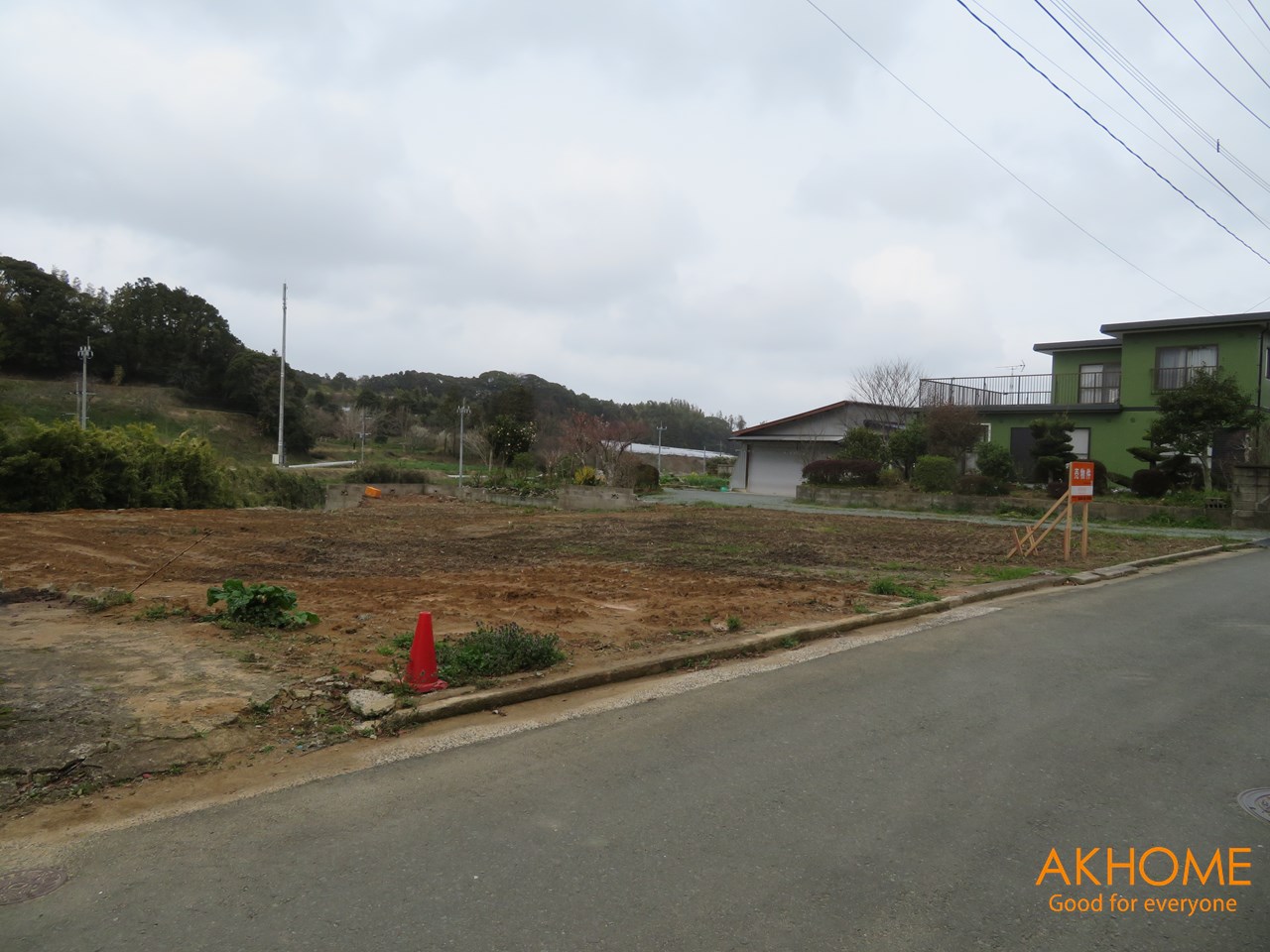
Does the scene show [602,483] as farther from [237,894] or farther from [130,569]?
[237,894]

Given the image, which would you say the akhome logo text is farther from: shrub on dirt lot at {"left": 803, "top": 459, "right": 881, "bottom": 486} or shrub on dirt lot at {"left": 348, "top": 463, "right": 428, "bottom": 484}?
shrub on dirt lot at {"left": 348, "top": 463, "right": 428, "bottom": 484}

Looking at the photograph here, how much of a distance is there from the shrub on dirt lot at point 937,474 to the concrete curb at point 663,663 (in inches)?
774

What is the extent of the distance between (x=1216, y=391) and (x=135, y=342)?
7137 cm

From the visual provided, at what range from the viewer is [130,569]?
1173 centimetres

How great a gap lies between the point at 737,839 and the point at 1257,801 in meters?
2.82

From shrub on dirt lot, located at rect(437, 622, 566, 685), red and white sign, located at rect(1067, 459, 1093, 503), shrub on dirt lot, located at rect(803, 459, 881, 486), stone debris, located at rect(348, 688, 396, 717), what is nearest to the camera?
stone debris, located at rect(348, 688, 396, 717)

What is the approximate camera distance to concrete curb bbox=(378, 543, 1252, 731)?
5.65 m

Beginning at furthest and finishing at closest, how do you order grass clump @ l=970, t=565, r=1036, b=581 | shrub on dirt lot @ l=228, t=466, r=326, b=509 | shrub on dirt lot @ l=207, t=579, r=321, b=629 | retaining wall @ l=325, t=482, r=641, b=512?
retaining wall @ l=325, t=482, r=641, b=512 < shrub on dirt lot @ l=228, t=466, r=326, b=509 < grass clump @ l=970, t=565, r=1036, b=581 < shrub on dirt lot @ l=207, t=579, r=321, b=629

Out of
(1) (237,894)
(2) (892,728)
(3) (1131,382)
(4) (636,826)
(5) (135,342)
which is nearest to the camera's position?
(1) (237,894)

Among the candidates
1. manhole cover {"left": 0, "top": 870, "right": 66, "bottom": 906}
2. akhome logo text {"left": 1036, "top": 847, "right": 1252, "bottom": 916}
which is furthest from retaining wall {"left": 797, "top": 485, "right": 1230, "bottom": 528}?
manhole cover {"left": 0, "top": 870, "right": 66, "bottom": 906}

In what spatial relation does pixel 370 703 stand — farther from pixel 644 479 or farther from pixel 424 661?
pixel 644 479

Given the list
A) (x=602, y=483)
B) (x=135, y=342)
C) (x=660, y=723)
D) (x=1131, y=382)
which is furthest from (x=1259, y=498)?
(x=135, y=342)

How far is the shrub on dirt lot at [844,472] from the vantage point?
3381cm

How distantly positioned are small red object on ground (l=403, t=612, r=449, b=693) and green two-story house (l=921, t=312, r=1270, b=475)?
29677mm
